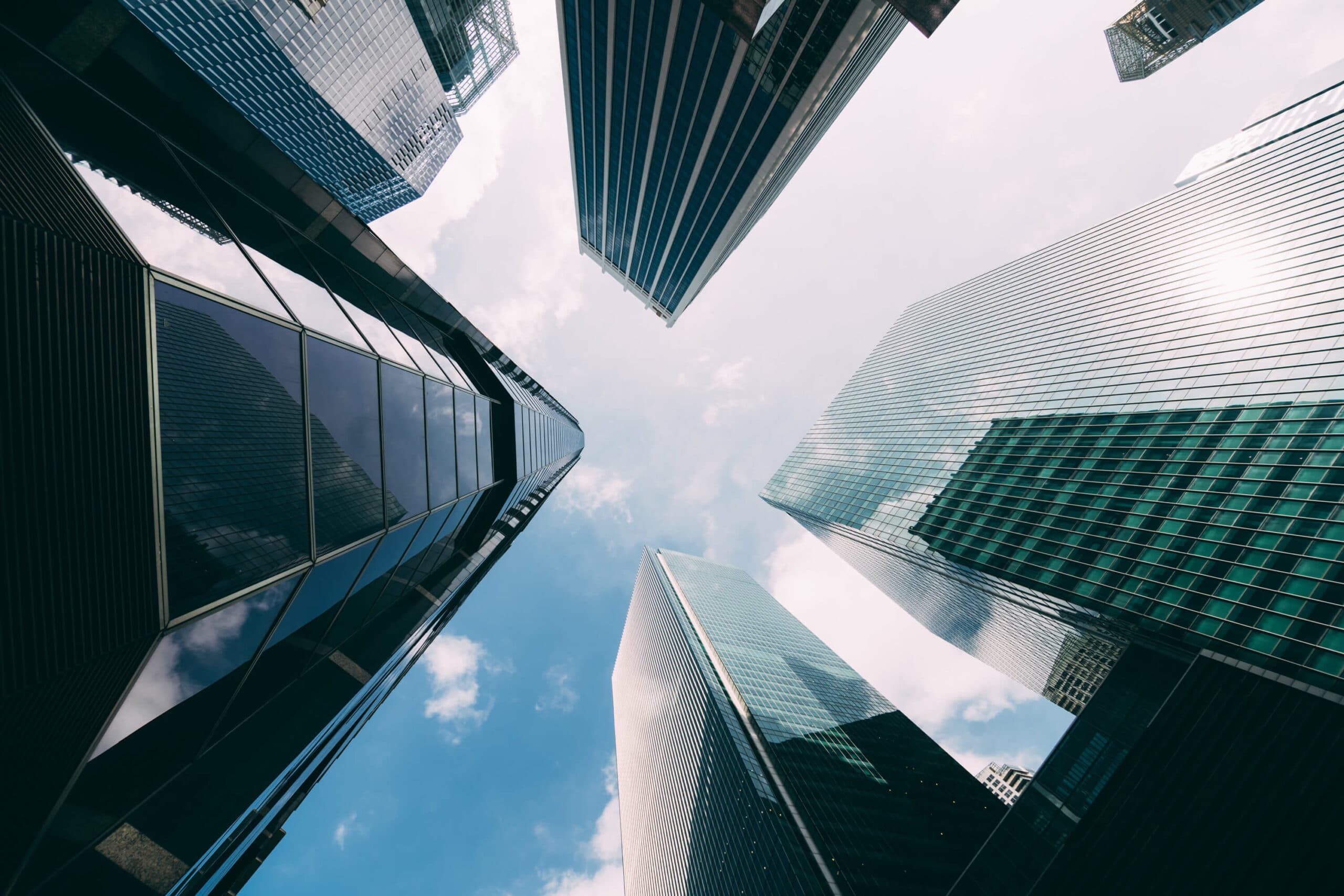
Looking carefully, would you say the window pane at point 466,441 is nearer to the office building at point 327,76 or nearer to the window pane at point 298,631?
the window pane at point 298,631

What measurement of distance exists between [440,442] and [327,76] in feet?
351

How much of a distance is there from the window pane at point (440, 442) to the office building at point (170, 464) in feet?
2.21

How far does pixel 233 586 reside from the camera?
6559mm

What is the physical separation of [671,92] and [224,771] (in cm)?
7845

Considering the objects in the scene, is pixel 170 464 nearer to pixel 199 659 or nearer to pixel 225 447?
pixel 225 447

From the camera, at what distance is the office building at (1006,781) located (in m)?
144

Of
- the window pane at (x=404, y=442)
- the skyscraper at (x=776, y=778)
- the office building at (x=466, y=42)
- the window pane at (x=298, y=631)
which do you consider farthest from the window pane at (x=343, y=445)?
the office building at (x=466, y=42)

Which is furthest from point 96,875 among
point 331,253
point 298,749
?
point 331,253

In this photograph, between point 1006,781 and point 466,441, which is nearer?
point 466,441

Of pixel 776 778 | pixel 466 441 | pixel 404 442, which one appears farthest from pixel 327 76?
pixel 776 778

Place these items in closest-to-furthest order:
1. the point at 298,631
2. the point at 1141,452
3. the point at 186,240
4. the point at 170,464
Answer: the point at 170,464
the point at 186,240
the point at 298,631
the point at 1141,452

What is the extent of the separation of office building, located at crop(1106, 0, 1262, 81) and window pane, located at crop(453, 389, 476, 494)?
485 ft

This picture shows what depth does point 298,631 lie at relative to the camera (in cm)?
874

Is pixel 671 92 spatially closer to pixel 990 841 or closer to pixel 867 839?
pixel 990 841
